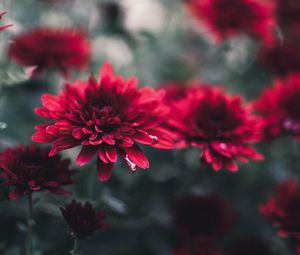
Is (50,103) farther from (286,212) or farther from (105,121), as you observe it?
(286,212)

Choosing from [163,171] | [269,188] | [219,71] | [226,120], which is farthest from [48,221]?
[219,71]

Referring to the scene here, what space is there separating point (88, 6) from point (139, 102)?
111cm

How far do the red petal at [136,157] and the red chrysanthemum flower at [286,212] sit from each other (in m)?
0.34

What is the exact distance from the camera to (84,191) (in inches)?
42.9

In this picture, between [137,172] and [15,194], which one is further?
[137,172]

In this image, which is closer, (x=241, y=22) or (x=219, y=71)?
(x=241, y=22)

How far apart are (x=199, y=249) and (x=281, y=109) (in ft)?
1.22

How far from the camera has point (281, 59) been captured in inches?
59.9

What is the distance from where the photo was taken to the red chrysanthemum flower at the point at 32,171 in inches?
30.9

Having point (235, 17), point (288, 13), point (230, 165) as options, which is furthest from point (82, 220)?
point (288, 13)

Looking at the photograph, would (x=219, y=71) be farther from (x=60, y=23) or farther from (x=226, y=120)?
(x=226, y=120)

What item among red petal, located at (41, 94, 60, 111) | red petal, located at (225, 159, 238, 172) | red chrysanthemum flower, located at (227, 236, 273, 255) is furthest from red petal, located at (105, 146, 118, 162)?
red chrysanthemum flower, located at (227, 236, 273, 255)

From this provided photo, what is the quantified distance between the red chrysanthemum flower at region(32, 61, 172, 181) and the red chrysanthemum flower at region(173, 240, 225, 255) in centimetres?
37

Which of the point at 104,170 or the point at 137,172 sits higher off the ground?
the point at 104,170
